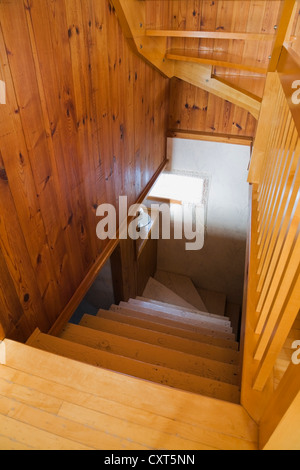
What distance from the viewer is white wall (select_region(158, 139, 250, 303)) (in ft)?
13.8

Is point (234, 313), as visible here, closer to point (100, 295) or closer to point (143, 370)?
point (100, 295)

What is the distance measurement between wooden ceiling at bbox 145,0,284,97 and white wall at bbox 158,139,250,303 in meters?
0.93

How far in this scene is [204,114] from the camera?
12.9 ft

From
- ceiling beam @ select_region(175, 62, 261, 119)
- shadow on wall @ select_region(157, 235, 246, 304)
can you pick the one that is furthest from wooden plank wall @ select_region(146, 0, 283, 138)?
shadow on wall @ select_region(157, 235, 246, 304)

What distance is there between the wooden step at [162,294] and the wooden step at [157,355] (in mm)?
2847

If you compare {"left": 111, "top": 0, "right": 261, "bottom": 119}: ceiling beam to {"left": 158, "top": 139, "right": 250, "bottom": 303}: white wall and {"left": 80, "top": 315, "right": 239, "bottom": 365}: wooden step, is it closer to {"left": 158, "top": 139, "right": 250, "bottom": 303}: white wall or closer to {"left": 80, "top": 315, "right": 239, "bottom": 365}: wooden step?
{"left": 158, "top": 139, "right": 250, "bottom": 303}: white wall

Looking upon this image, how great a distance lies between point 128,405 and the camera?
125 cm

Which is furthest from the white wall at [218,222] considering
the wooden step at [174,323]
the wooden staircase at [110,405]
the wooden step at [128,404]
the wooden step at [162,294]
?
the wooden step at [128,404]

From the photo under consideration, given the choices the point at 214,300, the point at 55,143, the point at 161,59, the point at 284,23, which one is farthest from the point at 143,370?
the point at 214,300

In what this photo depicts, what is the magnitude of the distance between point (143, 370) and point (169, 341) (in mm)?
533

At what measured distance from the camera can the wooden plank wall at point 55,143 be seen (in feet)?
4.27

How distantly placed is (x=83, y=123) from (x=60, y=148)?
28 centimetres
